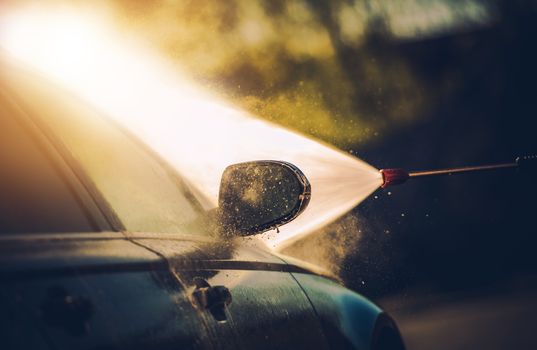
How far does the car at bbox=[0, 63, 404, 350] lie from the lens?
52.1 inches

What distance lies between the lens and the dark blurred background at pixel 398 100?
39.3ft

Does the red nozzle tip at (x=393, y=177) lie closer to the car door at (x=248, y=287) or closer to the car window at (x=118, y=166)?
the car door at (x=248, y=287)

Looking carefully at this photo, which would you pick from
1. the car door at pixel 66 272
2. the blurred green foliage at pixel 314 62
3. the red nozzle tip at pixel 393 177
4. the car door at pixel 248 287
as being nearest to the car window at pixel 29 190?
the car door at pixel 66 272

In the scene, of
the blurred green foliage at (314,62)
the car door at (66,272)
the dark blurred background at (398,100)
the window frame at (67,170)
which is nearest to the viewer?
the car door at (66,272)

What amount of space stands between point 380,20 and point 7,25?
14688 mm

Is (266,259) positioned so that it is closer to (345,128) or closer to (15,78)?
(15,78)

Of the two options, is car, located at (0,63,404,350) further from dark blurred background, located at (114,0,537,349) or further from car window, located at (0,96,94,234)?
dark blurred background, located at (114,0,537,349)

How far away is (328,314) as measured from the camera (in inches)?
101

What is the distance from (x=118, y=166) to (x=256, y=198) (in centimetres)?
44

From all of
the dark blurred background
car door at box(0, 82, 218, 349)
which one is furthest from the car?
the dark blurred background

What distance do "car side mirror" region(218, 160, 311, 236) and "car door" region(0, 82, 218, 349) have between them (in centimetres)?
47

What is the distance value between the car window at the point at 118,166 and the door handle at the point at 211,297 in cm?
24

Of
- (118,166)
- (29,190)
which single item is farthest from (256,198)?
(29,190)

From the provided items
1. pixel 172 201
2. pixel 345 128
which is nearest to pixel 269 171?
pixel 172 201
